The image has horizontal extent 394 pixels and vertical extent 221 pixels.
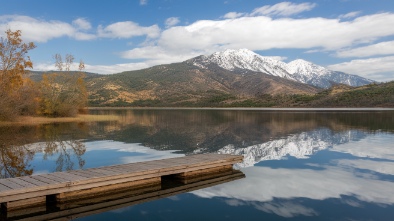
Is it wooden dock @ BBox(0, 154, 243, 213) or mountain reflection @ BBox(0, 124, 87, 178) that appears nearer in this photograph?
wooden dock @ BBox(0, 154, 243, 213)

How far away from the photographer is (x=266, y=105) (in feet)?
334

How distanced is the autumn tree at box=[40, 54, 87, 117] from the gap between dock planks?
37249mm

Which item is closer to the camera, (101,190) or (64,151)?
(101,190)

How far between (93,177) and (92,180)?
0.36 feet

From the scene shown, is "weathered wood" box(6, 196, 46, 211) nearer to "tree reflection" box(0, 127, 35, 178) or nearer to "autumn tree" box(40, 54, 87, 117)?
"tree reflection" box(0, 127, 35, 178)

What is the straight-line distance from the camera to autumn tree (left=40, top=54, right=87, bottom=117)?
45.9 meters

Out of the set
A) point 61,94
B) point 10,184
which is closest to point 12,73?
point 61,94

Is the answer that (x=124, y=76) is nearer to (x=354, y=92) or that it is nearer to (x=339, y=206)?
(x=354, y=92)

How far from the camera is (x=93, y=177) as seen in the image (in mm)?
9969

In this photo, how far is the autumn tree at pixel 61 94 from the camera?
45.9 meters

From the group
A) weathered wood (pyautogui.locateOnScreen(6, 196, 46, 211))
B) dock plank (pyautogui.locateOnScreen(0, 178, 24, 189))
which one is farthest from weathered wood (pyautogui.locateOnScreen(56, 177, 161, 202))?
dock plank (pyautogui.locateOnScreen(0, 178, 24, 189))

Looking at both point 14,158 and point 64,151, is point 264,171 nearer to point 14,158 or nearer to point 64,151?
point 64,151

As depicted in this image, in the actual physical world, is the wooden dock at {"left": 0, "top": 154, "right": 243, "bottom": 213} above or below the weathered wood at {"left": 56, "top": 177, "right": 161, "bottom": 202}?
above

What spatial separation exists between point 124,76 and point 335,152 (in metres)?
156
